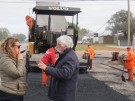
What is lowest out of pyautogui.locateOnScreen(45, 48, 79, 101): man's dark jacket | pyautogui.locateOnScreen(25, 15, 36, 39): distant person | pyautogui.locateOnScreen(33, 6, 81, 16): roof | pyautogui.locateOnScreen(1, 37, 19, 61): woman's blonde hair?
pyautogui.locateOnScreen(45, 48, 79, 101): man's dark jacket

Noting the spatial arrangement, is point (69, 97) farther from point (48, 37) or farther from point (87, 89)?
point (48, 37)

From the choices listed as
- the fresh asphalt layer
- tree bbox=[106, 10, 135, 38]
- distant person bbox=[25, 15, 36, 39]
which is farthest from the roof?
tree bbox=[106, 10, 135, 38]

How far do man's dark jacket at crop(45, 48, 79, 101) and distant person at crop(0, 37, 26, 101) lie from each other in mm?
373

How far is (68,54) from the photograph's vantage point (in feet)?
16.0

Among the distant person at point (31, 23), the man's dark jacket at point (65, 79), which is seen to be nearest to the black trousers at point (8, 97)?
the man's dark jacket at point (65, 79)

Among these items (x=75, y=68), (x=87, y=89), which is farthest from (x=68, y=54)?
(x=87, y=89)

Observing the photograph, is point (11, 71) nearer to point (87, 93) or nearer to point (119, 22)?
point (87, 93)

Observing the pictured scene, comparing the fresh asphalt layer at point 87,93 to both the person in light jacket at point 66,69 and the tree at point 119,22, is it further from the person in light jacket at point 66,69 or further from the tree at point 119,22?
the tree at point 119,22

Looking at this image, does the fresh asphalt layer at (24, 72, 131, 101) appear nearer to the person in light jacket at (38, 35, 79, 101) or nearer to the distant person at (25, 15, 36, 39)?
the distant person at (25, 15, 36, 39)

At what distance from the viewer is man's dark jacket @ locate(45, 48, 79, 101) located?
15.7 feet

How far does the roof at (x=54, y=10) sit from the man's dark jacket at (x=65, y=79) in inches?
525

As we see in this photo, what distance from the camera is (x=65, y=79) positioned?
4812mm

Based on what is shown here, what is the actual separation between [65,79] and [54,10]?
13.7 metres

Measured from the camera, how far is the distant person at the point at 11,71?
4.81 metres
